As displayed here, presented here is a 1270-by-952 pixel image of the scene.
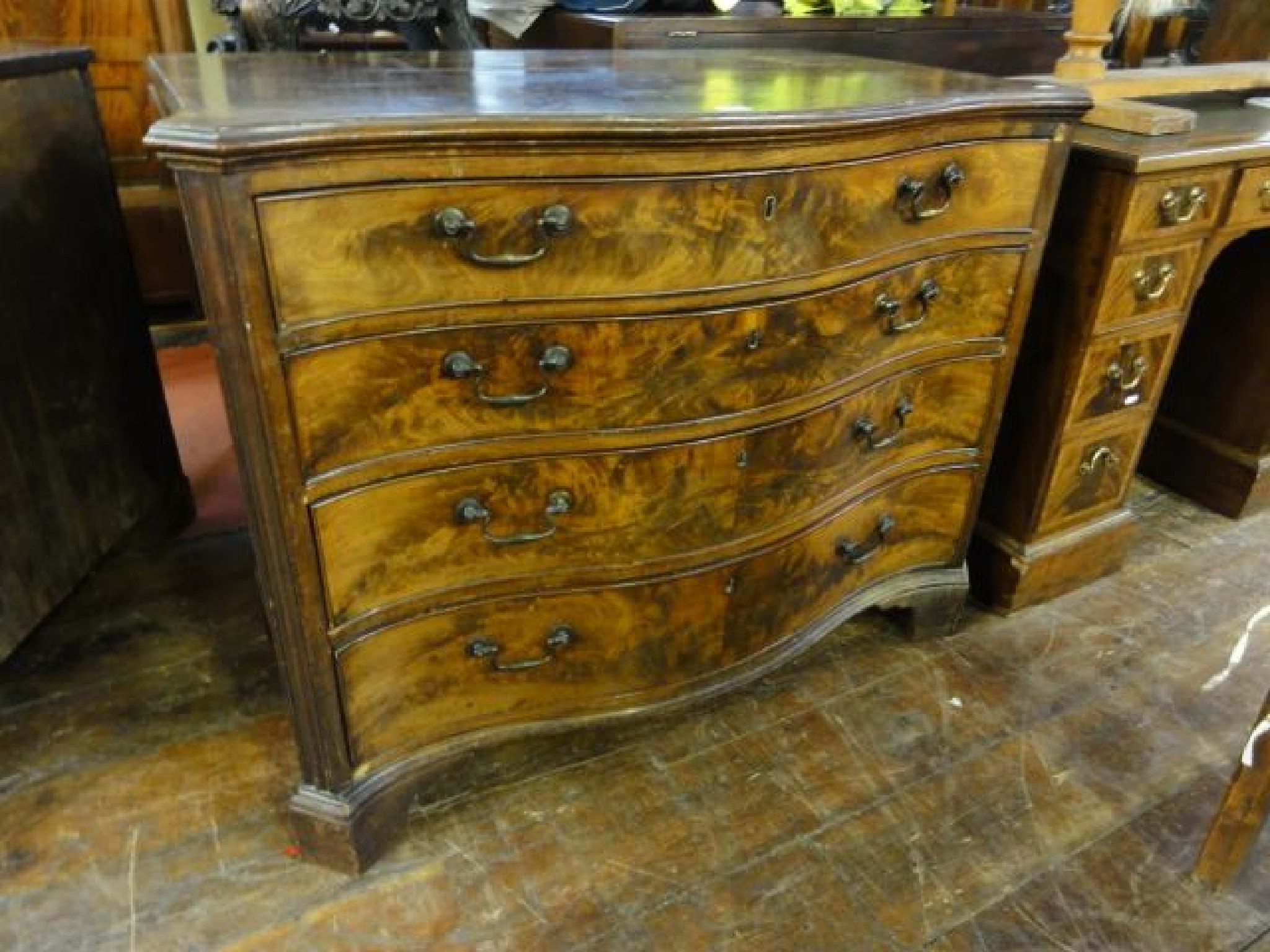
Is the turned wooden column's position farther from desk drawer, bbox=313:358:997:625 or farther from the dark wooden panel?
desk drawer, bbox=313:358:997:625

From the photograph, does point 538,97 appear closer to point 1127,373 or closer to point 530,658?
point 530,658

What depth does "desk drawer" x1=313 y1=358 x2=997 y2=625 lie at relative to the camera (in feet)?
3.50

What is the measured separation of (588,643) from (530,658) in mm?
81

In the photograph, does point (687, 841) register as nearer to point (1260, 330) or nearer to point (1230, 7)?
point (1260, 330)

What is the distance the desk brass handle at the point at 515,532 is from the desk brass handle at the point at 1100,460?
1081 millimetres

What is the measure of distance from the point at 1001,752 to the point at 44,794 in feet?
4.76

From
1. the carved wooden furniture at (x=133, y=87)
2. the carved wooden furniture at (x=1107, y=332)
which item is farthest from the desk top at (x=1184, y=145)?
the carved wooden furniture at (x=133, y=87)

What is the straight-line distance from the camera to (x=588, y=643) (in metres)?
1.27

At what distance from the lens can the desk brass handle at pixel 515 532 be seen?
3.60 ft

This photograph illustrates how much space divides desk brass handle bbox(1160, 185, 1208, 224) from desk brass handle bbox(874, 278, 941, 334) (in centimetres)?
46

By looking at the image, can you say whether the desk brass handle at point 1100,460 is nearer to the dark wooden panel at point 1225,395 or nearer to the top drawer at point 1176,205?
the top drawer at point 1176,205

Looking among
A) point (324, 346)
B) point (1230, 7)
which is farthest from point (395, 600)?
point (1230, 7)

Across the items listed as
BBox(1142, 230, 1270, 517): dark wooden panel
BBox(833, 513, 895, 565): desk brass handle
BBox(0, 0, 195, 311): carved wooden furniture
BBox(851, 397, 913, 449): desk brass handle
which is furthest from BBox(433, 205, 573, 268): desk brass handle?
BBox(0, 0, 195, 311): carved wooden furniture

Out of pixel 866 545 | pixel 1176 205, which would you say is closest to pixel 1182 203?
pixel 1176 205
